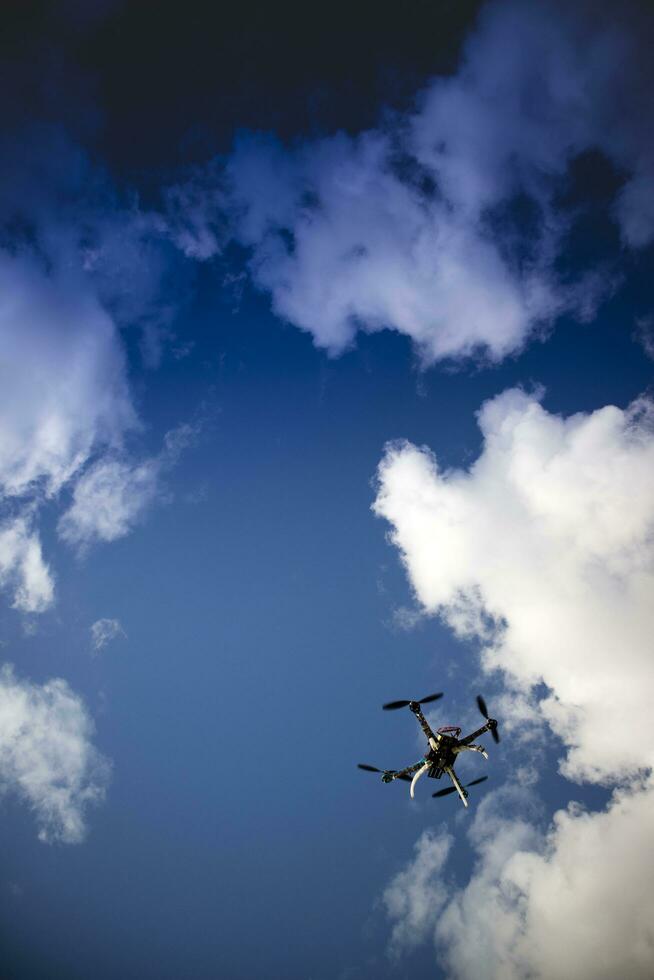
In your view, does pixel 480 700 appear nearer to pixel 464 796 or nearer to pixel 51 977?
pixel 464 796

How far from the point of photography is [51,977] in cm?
8569

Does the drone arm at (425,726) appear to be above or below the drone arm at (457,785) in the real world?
above

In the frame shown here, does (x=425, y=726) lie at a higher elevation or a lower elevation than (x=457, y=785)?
higher

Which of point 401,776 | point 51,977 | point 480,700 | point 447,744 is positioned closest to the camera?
point 480,700

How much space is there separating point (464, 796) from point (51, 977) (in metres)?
125

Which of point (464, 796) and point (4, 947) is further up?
point (4, 947)

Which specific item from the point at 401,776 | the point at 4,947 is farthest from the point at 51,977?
the point at 401,776

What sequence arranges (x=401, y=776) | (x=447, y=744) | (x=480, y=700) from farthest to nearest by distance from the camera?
(x=401, y=776), (x=447, y=744), (x=480, y=700)

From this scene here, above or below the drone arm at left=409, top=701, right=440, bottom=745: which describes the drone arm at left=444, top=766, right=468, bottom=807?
below

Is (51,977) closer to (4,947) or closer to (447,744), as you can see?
(4,947)

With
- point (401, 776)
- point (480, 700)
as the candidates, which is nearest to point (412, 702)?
point (480, 700)

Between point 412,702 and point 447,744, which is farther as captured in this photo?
point 447,744

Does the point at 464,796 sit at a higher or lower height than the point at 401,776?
lower

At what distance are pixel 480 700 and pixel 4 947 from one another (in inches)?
5327
